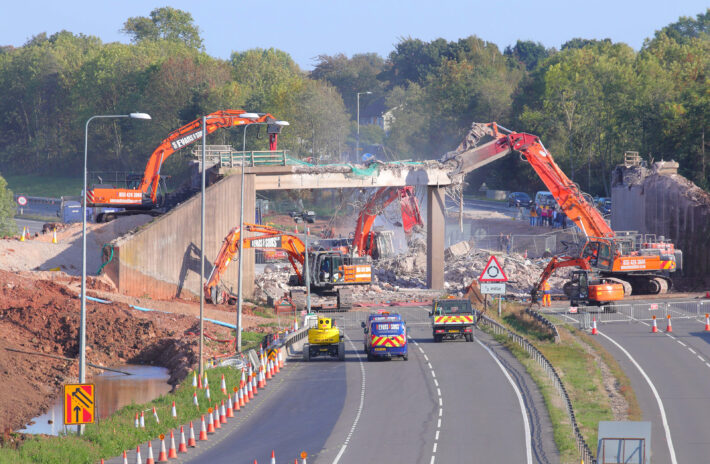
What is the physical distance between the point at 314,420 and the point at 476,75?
105 m

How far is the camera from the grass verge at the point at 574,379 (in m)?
29.0

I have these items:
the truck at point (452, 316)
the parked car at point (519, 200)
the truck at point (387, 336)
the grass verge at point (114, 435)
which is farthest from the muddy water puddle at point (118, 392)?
the parked car at point (519, 200)

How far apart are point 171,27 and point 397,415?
142659 millimetres

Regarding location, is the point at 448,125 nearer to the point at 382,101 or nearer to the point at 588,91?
the point at 588,91

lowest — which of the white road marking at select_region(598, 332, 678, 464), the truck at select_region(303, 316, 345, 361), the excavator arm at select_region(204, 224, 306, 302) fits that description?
the white road marking at select_region(598, 332, 678, 464)

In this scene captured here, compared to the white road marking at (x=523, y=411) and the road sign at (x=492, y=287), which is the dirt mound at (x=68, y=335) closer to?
the white road marking at (x=523, y=411)

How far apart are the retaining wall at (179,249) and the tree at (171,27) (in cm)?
Answer: 11005

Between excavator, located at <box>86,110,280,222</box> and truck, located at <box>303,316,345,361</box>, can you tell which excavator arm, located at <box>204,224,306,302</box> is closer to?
excavator, located at <box>86,110,280,222</box>

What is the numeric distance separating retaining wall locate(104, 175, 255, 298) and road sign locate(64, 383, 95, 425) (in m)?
30.2

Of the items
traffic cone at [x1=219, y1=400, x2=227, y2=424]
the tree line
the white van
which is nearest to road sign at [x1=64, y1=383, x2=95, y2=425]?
traffic cone at [x1=219, y1=400, x2=227, y2=424]

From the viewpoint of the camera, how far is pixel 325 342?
40.7m

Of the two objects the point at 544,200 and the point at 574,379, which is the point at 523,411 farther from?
the point at 544,200

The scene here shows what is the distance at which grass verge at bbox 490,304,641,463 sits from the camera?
29.0 meters

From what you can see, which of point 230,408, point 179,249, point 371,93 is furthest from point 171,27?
point 230,408
